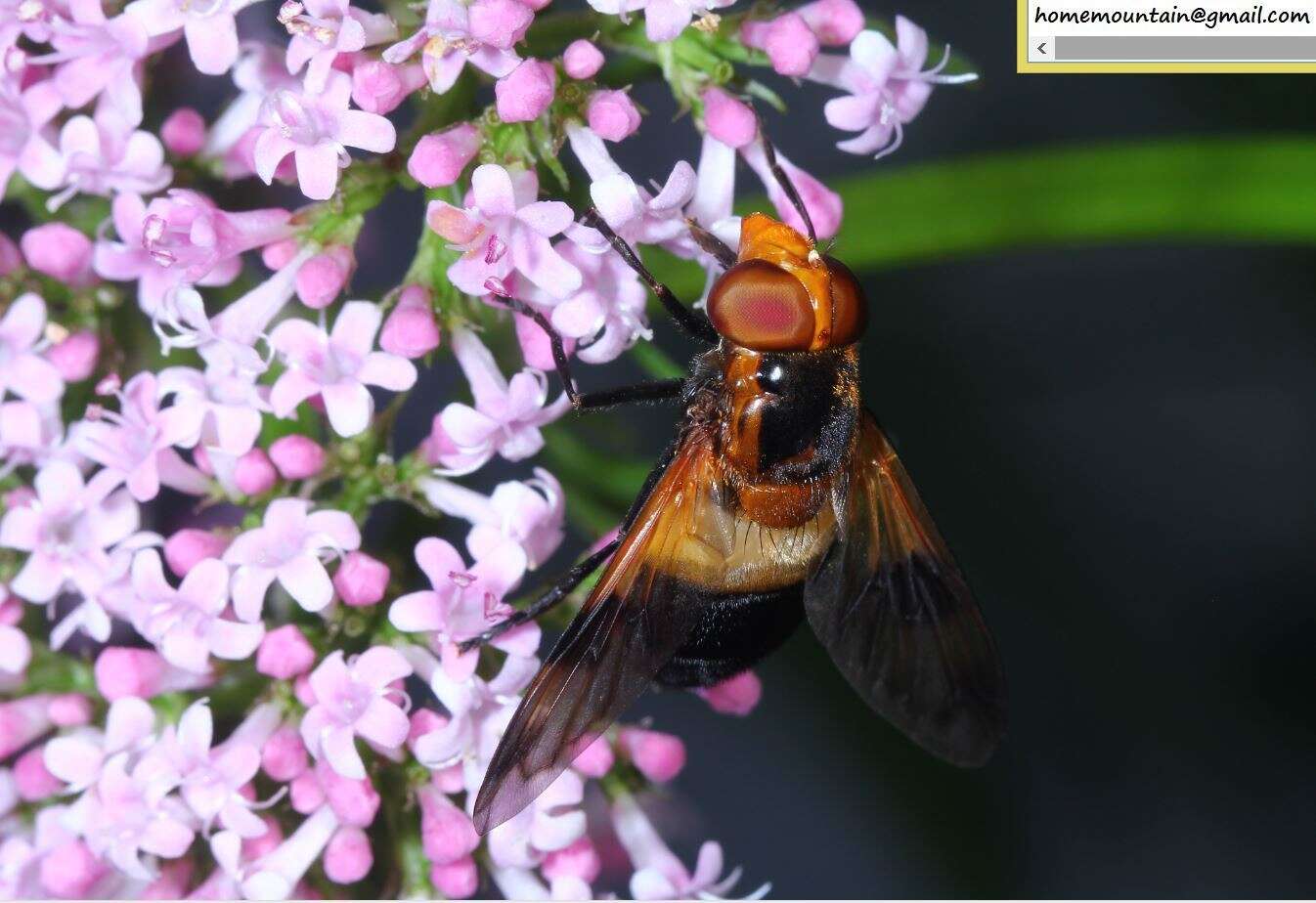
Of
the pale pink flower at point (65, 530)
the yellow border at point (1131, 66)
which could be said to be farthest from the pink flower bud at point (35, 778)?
the yellow border at point (1131, 66)

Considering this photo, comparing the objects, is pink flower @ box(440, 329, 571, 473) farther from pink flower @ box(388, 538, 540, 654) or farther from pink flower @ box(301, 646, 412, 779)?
pink flower @ box(301, 646, 412, 779)

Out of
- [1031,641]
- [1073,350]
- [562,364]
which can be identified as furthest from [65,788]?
[1073,350]

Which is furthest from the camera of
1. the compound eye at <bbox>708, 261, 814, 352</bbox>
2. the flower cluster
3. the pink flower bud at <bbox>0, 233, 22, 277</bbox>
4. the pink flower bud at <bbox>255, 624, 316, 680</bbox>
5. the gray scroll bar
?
the pink flower bud at <bbox>0, 233, 22, 277</bbox>

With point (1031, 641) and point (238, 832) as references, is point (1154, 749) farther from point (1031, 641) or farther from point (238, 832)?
point (238, 832)

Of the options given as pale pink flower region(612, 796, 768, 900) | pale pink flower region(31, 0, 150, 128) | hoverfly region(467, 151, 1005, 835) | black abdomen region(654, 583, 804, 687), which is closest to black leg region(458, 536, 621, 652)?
hoverfly region(467, 151, 1005, 835)

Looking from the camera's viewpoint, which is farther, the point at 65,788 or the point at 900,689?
the point at 65,788

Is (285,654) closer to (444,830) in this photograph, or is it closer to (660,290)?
(444,830)

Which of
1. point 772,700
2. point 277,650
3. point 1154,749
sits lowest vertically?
point 1154,749
